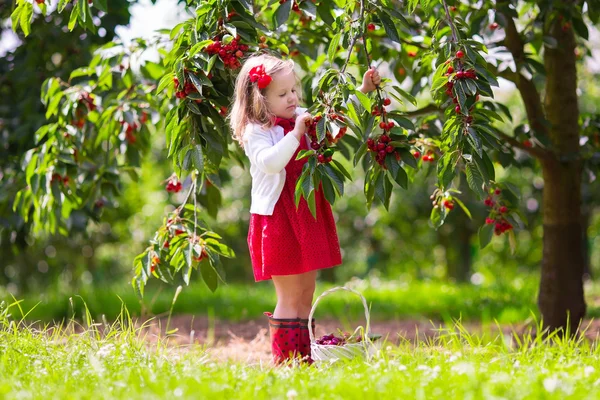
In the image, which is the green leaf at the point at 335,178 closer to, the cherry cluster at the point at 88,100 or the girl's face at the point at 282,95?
the girl's face at the point at 282,95

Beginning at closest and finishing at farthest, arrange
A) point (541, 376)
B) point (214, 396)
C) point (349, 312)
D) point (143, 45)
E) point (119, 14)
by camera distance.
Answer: point (214, 396) < point (541, 376) < point (143, 45) < point (119, 14) < point (349, 312)

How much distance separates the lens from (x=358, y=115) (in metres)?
2.35

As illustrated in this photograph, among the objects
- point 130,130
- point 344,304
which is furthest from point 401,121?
point 344,304

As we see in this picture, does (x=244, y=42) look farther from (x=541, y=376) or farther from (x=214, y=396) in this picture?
(x=541, y=376)

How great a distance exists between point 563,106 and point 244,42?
6.30ft

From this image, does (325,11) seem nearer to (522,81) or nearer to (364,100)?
(364,100)

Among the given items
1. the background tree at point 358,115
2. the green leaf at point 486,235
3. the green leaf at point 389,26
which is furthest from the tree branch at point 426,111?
the green leaf at point 389,26

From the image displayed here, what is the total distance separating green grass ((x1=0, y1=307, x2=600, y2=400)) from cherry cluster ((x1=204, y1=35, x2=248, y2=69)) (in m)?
1.06

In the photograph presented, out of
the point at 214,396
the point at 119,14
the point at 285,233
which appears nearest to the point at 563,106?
the point at 285,233

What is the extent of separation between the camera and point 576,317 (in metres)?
3.79

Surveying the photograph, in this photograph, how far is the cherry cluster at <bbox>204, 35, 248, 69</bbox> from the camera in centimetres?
264

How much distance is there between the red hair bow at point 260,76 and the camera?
262 cm

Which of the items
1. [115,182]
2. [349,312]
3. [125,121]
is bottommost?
[349,312]

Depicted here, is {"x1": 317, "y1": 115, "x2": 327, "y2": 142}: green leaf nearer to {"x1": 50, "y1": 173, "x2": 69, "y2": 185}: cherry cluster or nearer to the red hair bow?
the red hair bow
